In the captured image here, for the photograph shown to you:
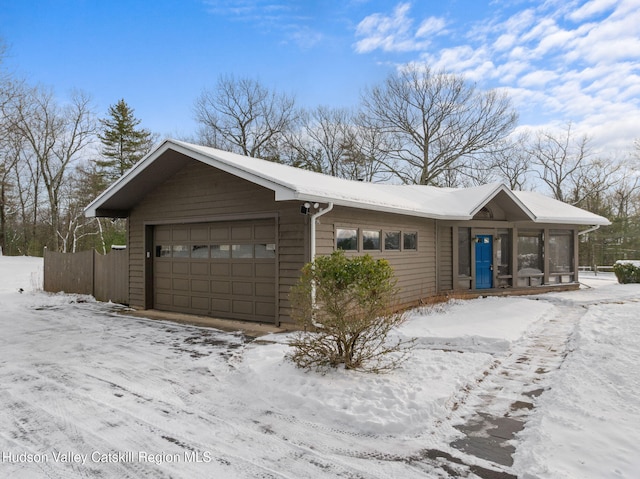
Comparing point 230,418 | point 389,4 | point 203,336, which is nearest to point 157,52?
point 389,4

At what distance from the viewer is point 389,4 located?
13.4 meters

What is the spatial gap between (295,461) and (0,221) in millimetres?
32337

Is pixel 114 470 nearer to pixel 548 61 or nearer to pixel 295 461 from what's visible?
pixel 295 461

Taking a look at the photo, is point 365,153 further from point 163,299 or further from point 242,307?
point 242,307

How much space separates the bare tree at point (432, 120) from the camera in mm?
24500

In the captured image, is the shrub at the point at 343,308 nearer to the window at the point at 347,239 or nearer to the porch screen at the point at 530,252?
the window at the point at 347,239

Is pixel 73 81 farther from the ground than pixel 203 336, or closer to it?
farther from the ground

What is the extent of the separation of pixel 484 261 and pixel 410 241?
11.0 ft

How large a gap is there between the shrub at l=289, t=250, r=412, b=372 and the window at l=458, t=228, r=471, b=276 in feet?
25.2

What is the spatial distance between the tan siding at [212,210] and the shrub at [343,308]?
8.17 ft

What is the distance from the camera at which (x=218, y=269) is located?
865 cm

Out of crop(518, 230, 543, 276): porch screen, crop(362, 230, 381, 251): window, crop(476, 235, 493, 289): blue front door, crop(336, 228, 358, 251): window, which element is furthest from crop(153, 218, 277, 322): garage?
crop(518, 230, 543, 276): porch screen

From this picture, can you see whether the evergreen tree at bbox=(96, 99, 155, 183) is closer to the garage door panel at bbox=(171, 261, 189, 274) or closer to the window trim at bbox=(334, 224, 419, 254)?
the garage door panel at bbox=(171, 261, 189, 274)

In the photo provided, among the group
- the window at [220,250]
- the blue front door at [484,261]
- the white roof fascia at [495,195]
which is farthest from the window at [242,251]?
the blue front door at [484,261]
